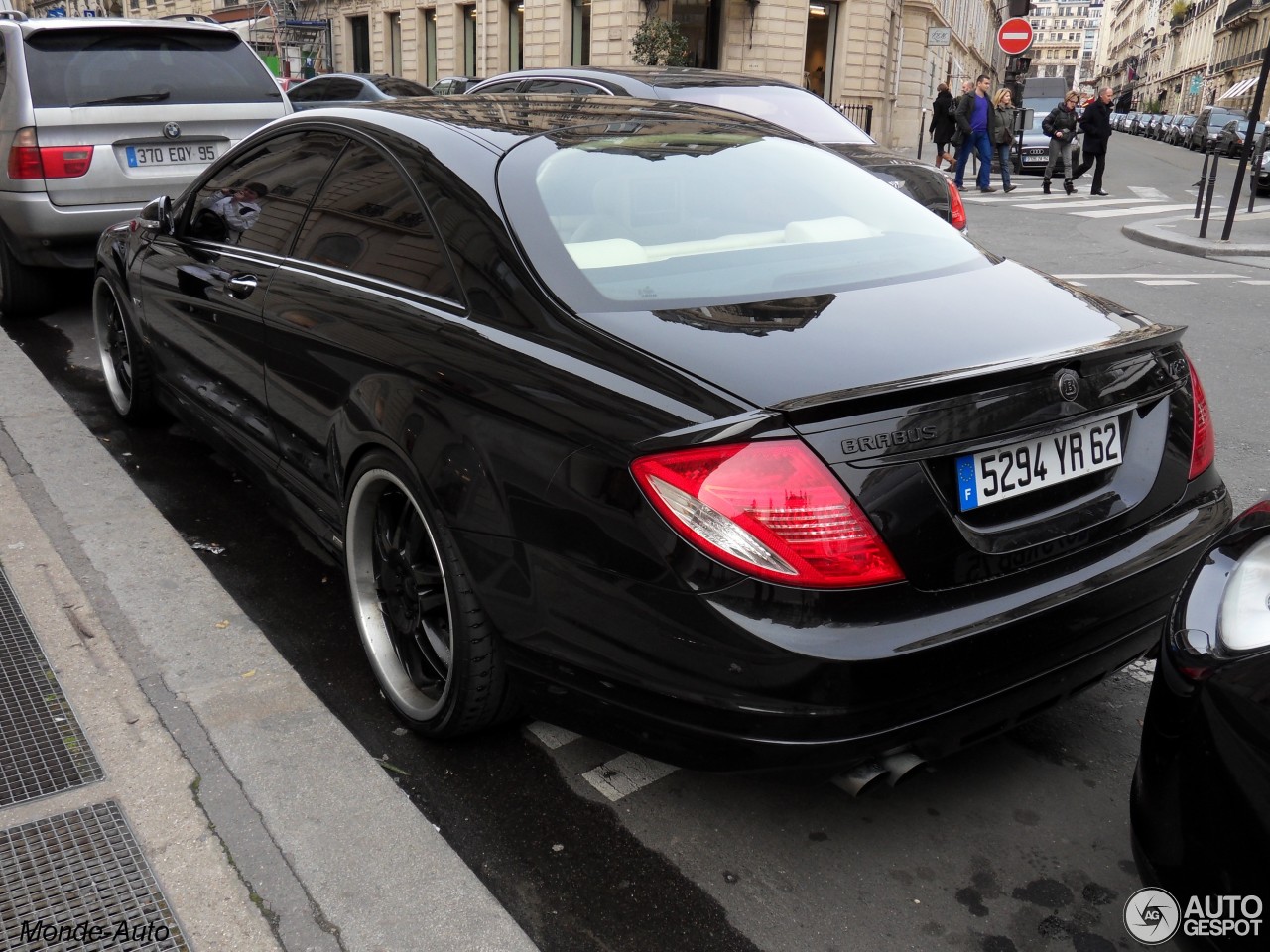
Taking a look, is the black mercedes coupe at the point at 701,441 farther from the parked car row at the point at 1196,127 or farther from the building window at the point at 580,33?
the building window at the point at 580,33

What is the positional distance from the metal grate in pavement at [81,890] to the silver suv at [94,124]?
18.0ft

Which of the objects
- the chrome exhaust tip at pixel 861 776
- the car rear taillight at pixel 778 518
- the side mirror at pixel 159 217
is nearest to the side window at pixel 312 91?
the side mirror at pixel 159 217

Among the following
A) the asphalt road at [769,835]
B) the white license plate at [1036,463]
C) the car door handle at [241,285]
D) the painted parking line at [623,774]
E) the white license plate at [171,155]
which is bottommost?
the painted parking line at [623,774]

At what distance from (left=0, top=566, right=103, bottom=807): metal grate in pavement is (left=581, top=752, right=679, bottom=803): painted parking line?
121 cm

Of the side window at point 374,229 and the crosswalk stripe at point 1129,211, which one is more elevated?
the side window at point 374,229

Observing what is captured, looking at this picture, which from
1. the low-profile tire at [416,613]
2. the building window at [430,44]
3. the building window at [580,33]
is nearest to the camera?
the low-profile tire at [416,613]

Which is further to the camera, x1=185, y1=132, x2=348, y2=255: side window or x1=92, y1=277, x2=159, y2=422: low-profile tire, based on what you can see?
x1=92, y1=277, x2=159, y2=422: low-profile tire

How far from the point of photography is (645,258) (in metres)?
2.83

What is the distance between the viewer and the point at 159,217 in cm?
480

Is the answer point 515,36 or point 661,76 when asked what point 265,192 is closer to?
point 661,76

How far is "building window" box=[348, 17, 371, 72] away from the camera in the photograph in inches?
1844

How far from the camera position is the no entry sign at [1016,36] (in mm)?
21188

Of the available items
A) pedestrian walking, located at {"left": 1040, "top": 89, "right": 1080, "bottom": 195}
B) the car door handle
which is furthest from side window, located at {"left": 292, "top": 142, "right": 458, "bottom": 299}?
pedestrian walking, located at {"left": 1040, "top": 89, "right": 1080, "bottom": 195}

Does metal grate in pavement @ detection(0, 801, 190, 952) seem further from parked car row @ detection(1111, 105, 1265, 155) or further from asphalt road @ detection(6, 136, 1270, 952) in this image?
parked car row @ detection(1111, 105, 1265, 155)
